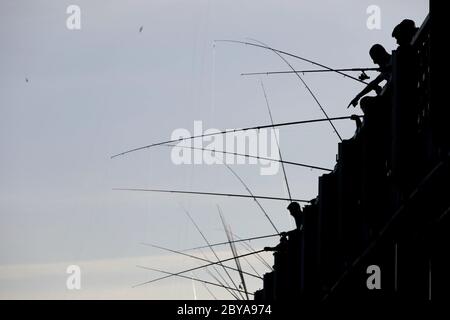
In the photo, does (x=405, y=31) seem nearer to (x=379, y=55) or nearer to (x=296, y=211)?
(x=379, y=55)

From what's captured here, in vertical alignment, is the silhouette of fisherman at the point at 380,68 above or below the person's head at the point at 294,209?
below

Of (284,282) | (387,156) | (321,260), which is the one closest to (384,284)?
(387,156)

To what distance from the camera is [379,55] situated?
17.1m

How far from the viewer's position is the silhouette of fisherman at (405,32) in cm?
1573

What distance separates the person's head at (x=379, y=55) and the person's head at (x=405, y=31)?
1098mm

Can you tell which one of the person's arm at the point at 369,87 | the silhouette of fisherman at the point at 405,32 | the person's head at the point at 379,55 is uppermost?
the person's head at the point at 379,55

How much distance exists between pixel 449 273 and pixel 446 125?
2507 millimetres

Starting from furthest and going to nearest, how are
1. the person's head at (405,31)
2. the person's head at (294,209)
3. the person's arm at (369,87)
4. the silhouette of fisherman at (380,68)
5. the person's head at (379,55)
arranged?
the person's head at (294,209) < the person's arm at (369,87) < the person's head at (379,55) < the silhouette of fisherman at (380,68) < the person's head at (405,31)

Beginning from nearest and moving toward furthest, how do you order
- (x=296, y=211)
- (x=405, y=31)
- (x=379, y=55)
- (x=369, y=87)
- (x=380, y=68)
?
(x=405, y=31)
(x=380, y=68)
(x=379, y=55)
(x=369, y=87)
(x=296, y=211)

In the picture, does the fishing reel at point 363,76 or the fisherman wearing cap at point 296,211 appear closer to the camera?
the fishing reel at point 363,76

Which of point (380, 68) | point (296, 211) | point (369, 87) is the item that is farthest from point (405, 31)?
point (296, 211)

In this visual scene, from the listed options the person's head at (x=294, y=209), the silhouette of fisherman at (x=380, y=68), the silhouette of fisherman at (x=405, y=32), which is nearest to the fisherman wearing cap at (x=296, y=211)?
the person's head at (x=294, y=209)

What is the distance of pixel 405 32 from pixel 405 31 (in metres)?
0.01

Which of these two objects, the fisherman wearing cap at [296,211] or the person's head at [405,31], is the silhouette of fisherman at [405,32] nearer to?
the person's head at [405,31]
